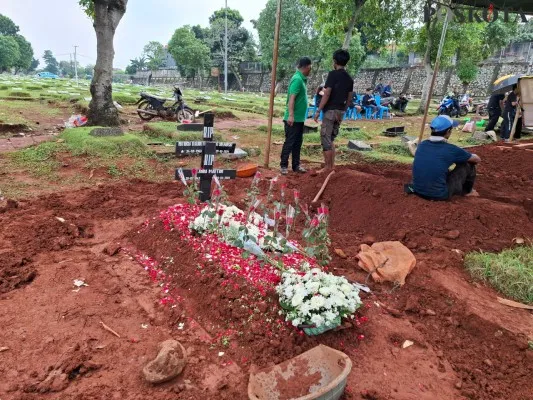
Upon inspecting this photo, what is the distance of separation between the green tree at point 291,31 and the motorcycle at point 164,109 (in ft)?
82.3

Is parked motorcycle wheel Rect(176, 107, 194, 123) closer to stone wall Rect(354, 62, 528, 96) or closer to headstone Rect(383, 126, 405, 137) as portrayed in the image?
headstone Rect(383, 126, 405, 137)

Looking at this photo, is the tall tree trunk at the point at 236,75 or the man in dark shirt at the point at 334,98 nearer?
the man in dark shirt at the point at 334,98

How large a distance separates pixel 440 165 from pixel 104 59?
713 cm

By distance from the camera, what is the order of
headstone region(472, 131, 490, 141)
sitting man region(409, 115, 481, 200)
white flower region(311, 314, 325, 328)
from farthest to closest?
headstone region(472, 131, 490, 141), sitting man region(409, 115, 481, 200), white flower region(311, 314, 325, 328)

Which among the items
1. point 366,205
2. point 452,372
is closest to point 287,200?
point 366,205

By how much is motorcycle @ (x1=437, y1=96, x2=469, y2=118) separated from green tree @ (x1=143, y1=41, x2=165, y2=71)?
59248 millimetres

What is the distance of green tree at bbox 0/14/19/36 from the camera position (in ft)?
248

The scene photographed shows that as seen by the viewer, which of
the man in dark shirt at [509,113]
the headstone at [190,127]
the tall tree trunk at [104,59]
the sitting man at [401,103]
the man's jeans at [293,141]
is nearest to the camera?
the man's jeans at [293,141]

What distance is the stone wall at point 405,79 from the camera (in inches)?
1084

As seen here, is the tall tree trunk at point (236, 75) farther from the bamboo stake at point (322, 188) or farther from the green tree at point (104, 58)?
the bamboo stake at point (322, 188)

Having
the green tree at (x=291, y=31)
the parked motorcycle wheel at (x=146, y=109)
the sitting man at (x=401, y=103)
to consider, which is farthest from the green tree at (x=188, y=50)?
the parked motorcycle wheel at (x=146, y=109)

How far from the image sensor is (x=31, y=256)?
3295 millimetres

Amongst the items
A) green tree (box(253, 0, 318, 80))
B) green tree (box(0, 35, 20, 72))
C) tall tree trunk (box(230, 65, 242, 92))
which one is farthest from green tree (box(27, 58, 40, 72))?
green tree (box(253, 0, 318, 80))

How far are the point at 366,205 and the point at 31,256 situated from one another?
3.52m
